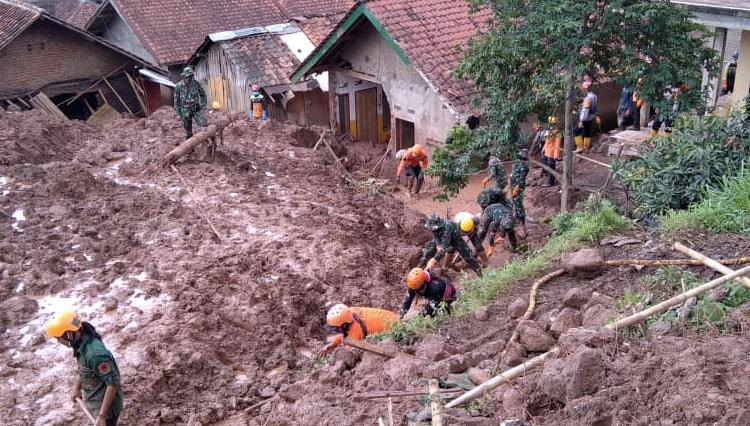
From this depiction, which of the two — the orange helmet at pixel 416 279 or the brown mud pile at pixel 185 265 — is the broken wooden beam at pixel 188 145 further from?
the orange helmet at pixel 416 279

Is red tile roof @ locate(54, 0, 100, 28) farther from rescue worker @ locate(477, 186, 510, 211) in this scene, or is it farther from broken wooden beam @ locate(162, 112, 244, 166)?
rescue worker @ locate(477, 186, 510, 211)

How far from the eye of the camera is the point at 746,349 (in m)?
4.64

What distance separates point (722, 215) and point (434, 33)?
909cm

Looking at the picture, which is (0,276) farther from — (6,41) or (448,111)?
(6,41)

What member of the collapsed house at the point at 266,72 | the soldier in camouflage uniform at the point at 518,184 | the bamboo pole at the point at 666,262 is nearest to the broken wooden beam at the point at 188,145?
the collapsed house at the point at 266,72

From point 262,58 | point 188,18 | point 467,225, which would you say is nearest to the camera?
point 467,225

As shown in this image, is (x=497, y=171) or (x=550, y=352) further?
(x=497, y=171)

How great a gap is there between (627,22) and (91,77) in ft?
59.0

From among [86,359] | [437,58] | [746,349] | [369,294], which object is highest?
[437,58]

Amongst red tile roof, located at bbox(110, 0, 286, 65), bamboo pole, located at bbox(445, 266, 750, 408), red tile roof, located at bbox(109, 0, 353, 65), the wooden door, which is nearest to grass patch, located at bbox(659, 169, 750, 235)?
bamboo pole, located at bbox(445, 266, 750, 408)

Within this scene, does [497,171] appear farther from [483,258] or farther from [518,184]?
[483,258]

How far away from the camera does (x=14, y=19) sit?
20.5m

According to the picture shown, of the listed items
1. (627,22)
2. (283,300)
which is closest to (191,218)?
(283,300)

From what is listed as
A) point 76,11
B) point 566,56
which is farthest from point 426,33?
point 76,11
